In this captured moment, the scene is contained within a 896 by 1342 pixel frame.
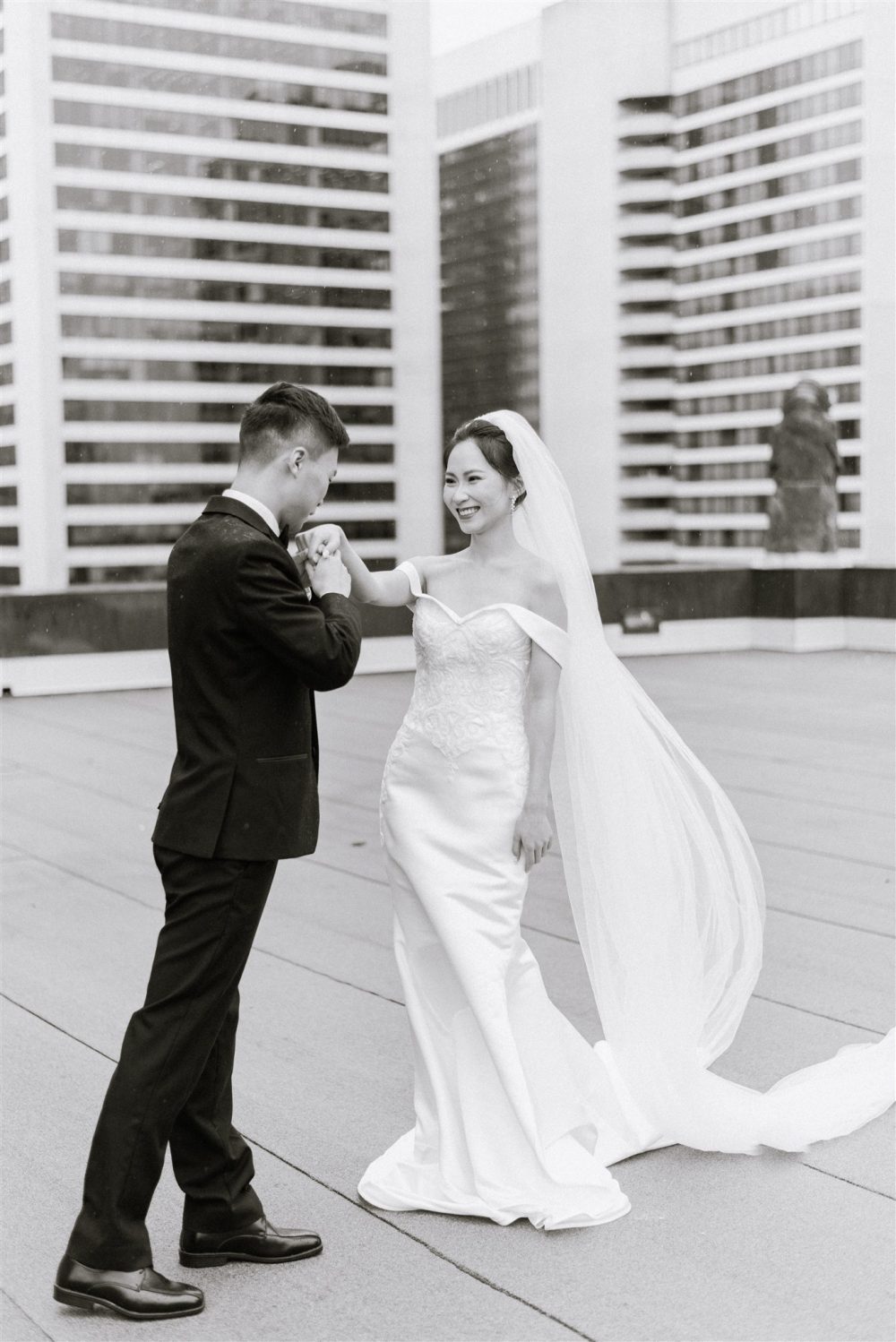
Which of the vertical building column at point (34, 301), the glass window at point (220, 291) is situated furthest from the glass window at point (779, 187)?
the vertical building column at point (34, 301)

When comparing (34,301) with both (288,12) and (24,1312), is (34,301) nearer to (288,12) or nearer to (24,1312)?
(288,12)

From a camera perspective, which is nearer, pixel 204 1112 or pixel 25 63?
pixel 204 1112

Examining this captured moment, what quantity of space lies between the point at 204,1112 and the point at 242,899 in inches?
19.6

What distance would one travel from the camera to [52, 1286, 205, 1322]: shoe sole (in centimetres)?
280

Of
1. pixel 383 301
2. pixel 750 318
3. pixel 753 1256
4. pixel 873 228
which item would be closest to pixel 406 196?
pixel 383 301

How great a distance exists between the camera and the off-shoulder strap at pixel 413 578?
3.62 m

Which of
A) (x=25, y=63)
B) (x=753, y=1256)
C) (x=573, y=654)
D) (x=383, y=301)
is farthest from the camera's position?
(x=383, y=301)

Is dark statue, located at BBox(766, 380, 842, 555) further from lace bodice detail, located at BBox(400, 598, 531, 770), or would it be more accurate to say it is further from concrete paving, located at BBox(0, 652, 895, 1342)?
lace bodice detail, located at BBox(400, 598, 531, 770)

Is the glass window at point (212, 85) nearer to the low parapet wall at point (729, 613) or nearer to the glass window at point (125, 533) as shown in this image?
the glass window at point (125, 533)

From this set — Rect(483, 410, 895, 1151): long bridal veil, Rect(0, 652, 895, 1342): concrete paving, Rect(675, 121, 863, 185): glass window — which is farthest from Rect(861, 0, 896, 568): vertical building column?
Rect(483, 410, 895, 1151): long bridal veil

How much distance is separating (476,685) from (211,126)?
46.9ft

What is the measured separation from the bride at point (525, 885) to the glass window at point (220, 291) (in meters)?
13.8

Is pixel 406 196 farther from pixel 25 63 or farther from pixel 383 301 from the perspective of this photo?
pixel 25 63

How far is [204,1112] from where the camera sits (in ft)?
9.90
